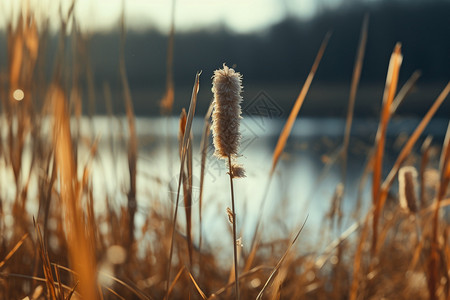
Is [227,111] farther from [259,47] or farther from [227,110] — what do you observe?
[259,47]

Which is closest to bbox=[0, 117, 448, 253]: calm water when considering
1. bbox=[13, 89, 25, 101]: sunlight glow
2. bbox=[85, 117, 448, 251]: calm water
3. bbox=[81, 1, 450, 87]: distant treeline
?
bbox=[85, 117, 448, 251]: calm water

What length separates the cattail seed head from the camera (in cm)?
36

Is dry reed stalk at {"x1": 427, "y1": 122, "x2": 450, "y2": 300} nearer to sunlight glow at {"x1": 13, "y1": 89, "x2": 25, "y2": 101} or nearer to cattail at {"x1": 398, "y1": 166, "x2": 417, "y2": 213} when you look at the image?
cattail at {"x1": 398, "y1": 166, "x2": 417, "y2": 213}

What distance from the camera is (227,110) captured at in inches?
14.4

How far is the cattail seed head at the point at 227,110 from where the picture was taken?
36 cm

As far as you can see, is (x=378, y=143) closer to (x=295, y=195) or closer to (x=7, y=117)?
(x=7, y=117)

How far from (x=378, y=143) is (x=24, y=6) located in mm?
673

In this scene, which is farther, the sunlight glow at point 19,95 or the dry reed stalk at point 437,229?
the sunlight glow at point 19,95

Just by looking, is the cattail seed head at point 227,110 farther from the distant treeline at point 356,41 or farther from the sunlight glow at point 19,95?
the distant treeline at point 356,41

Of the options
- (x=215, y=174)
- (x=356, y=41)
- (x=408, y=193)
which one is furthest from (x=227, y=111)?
(x=356, y=41)

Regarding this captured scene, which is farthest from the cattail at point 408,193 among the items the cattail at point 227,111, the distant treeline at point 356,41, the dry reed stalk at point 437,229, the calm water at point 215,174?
Answer: the distant treeline at point 356,41

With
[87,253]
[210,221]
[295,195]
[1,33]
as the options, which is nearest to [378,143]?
[87,253]

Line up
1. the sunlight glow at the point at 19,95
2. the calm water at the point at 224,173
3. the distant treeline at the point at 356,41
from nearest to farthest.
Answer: the calm water at the point at 224,173
the sunlight glow at the point at 19,95
the distant treeline at the point at 356,41

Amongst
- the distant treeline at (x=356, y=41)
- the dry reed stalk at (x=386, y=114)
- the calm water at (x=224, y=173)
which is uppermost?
the distant treeline at (x=356, y=41)
